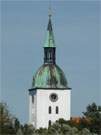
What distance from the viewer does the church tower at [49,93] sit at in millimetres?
111438

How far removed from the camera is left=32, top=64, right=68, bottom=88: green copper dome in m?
111

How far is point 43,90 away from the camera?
112750 millimetres

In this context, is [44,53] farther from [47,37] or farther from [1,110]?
[1,110]

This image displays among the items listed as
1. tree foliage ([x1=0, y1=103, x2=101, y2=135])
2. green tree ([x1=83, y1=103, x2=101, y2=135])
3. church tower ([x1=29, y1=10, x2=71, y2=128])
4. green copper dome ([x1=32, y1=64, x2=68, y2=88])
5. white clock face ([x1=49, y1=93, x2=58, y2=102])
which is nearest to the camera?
tree foliage ([x1=0, y1=103, x2=101, y2=135])

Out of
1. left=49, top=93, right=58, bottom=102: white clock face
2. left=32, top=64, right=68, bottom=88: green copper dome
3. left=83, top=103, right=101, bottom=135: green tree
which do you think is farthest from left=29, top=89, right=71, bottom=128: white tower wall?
left=83, top=103, right=101, bottom=135: green tree

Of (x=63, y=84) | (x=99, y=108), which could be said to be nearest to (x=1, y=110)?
(x=99, y=108)

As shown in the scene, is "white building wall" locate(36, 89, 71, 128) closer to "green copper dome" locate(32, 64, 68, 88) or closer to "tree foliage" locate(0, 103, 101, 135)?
"green copper dome" locate(32, 64, 68, 88)

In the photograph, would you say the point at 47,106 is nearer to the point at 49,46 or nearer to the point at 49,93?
the point at 49,93

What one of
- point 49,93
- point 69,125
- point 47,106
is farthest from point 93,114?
point 47,106

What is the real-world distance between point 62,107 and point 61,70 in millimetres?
3992

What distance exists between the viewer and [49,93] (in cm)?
11231

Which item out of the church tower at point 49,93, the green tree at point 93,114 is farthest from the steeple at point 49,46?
the green tree at point 93,114

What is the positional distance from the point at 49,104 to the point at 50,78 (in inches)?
144

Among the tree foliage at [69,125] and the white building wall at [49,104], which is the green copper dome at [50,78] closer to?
the white building wall at [49,104]
